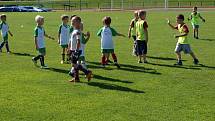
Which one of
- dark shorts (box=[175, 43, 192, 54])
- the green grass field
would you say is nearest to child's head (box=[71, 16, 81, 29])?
the green grass field

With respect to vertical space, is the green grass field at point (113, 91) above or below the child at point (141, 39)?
below

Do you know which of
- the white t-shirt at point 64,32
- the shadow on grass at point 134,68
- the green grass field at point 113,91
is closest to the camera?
the green grass field at point 113,91

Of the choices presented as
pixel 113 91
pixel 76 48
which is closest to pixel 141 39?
pixel 76 48

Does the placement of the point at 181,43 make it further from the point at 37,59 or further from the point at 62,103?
the point at 62,103

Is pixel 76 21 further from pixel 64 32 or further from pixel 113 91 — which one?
pixel 64 32

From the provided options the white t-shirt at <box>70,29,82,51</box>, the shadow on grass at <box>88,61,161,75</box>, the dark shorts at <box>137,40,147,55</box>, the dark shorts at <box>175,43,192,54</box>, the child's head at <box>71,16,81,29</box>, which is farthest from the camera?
the dark shorts at <box>137,40,147,55</box>

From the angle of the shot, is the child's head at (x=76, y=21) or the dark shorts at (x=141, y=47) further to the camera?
the dark shorts at (x=141, y=47)

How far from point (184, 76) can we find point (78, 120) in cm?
576

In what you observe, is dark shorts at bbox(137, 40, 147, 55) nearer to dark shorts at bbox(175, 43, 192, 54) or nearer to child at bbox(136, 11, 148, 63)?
child at bbox(136, 11, 148, 63)

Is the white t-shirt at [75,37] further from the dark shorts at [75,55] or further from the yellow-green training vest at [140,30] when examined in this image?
the yellow-green training vest at [140,30]

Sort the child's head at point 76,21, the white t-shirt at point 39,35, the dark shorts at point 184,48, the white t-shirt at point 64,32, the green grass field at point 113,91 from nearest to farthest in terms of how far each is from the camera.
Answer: the green grass field at point 113,91 < the child's head at point 76,21 < the white t-shirt at point 39,35 < the dark shorts at point 184,48 < the white t-shirt at point 64,32

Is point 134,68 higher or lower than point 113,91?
higher

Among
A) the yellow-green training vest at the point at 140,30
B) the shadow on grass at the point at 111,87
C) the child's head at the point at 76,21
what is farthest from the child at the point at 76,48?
the yellow-green training vest at the point at 140,30

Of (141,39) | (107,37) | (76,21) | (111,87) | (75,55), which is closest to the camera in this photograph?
(111,87)
